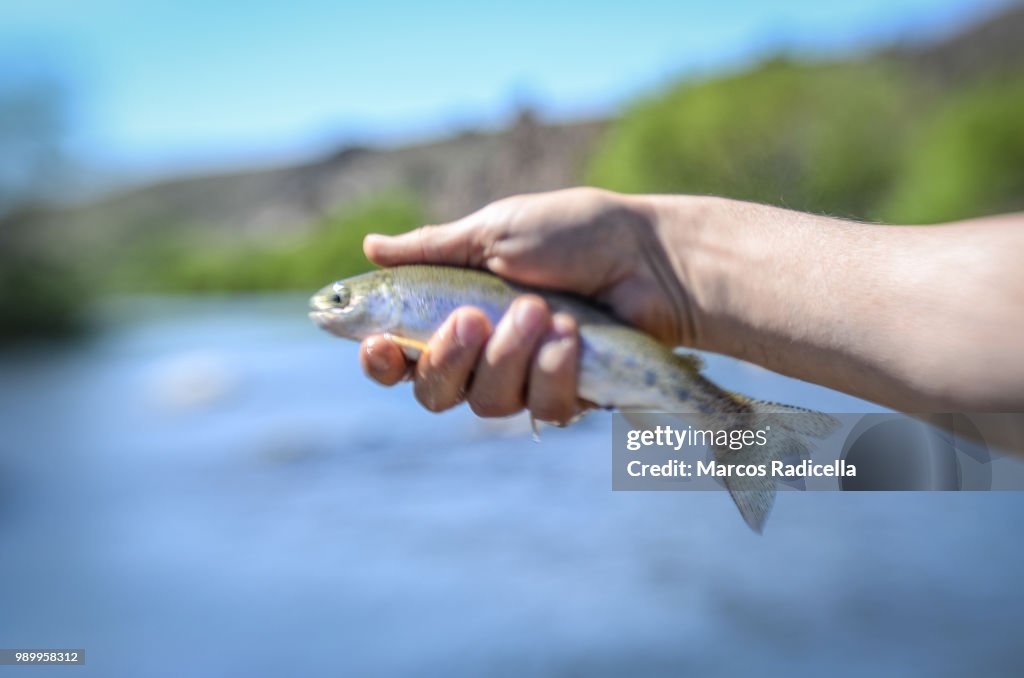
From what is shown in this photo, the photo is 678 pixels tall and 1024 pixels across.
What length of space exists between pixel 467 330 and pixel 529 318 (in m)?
0.23

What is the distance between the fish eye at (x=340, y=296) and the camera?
3238 mm

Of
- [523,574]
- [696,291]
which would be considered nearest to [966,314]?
[696,291]

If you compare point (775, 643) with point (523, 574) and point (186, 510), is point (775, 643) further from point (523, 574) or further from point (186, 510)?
point (186, 510)

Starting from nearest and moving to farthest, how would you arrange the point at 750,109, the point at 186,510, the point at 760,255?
the point at 760,255
the point at 186,510
the point at 750,109

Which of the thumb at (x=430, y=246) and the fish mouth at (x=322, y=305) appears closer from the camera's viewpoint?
the fish mouth at (x=322, y=305)

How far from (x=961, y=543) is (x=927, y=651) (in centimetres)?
270

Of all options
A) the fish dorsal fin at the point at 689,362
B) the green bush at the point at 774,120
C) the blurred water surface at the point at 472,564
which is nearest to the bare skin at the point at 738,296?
the fish dorsal fin at the point at 689,362

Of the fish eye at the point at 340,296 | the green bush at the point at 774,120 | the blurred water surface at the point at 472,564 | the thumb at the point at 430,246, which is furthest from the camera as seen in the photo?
the green bush at the point at 774,120

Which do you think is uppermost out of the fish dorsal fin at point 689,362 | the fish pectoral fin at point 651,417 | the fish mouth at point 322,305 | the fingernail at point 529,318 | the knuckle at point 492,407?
the fish mouth at point 322,305

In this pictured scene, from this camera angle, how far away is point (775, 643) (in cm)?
1023

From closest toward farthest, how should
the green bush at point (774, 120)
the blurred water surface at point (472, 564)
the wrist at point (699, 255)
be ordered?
1. the wrist at point (699, 255)
2. the blurred water surface at point (472, 564)
3. the green bush at point (774, 120)

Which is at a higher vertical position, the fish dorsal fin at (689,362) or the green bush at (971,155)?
the green bush at (971,155)

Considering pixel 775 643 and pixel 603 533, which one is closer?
pixel 775 643

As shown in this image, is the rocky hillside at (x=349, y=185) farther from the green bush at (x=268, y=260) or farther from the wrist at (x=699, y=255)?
the wrist at (x=699, y=255)
